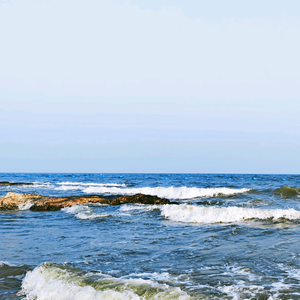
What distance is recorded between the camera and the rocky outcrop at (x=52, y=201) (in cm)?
1662

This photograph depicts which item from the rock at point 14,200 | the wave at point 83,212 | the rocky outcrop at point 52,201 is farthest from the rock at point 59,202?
the rock at point 14,200

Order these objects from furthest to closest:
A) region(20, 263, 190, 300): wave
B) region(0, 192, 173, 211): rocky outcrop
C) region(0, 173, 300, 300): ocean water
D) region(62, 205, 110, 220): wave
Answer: region(0, 192, 173, 211): rocky outcrop → region(62, 205, 110, 220): wave → region(0, 173, 300, 300): ocean water → region(20, 263, 190, 300): wave

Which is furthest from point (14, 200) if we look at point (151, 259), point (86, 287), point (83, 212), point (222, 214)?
point (86, 287)

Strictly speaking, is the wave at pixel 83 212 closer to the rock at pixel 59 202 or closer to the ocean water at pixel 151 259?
the rock at pixel 59 202

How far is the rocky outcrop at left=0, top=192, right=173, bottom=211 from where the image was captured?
1662 centimetres

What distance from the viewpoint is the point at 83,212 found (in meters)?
14.1

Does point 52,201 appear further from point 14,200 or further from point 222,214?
point 222,214

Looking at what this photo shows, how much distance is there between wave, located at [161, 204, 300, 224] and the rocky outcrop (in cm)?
405

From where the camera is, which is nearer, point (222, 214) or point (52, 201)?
point (222, 214)

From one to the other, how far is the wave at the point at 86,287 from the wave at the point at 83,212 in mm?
7318

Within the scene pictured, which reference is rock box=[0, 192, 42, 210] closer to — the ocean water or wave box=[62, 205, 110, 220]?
wave box=[62, 205, 110, 220]

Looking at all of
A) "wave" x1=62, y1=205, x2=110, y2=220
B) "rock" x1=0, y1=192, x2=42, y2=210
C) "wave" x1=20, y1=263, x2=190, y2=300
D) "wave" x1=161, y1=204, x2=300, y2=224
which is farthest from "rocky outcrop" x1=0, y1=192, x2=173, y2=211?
"wave" x1=20, y1=263, x2=190, y2=300

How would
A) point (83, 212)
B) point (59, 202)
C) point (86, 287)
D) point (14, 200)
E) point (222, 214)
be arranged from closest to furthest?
point (86, 287) → point (222, 214) → point (83, 212) → point (59, 202) → point (14, 200)

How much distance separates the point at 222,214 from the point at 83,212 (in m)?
6.49
